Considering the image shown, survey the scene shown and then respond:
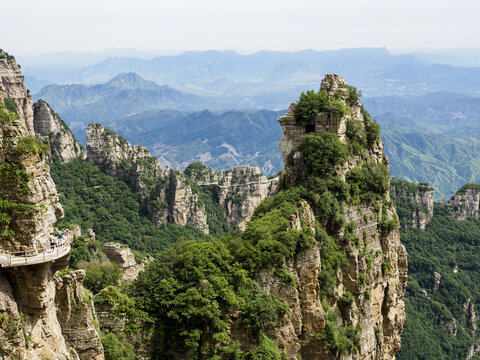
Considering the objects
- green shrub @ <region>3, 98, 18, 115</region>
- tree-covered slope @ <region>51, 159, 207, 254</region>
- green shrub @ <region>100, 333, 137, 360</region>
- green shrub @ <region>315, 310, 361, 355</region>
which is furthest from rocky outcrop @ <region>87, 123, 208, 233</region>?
green shrub @ <region>100, 333, 137, 360</region>

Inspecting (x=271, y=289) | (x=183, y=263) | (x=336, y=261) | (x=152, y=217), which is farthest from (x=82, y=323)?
(x=152, y=217)

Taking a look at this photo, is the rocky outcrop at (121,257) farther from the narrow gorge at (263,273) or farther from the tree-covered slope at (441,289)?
the tree-covered slope at (441,289)

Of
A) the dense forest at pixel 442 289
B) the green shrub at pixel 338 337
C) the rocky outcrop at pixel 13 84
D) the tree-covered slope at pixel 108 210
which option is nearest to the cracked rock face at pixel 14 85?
the rocky outcrop at pixel 13 84

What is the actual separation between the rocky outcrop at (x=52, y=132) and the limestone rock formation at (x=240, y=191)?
3269 centimetres

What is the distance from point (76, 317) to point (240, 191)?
98556 mm

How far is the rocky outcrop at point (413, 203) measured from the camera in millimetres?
131875

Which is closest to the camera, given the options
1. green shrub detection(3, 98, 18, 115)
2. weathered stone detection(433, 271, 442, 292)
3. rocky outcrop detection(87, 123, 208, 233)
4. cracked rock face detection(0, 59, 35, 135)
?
green shrub detection(3, 98, 18, 115)

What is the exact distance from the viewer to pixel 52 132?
103 metres

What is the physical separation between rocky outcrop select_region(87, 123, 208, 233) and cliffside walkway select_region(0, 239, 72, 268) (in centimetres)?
8280

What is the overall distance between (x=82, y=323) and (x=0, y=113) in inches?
404

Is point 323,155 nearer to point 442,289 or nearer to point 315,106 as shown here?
point 315,106

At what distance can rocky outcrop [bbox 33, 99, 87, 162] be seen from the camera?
102000mm

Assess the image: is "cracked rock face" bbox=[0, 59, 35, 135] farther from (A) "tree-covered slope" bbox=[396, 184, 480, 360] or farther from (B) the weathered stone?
(B) the weathered stone

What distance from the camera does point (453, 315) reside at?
107812 mm
